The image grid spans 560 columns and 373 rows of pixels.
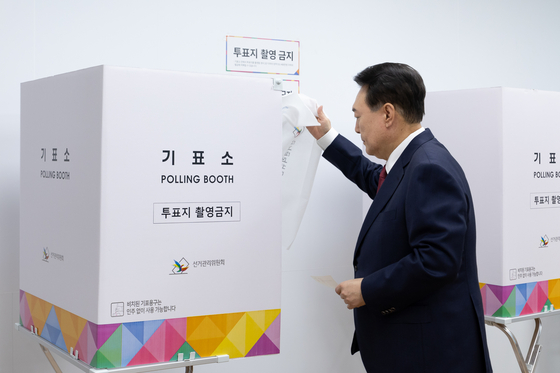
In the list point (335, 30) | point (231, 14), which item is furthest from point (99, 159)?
point (335, 30)

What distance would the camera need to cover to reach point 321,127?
1825mm

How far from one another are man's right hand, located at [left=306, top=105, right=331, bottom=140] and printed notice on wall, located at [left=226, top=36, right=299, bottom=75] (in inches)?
14.6

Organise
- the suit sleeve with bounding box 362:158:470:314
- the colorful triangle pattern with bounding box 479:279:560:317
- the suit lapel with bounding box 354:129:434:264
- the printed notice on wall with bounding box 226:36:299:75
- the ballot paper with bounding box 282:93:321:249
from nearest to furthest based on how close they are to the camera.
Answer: the suit sleeve with bounding box 362:158:470:314 < the suit lapel with bounding box 354:129:434:264 < the ballot paper with bounding box 282:93:321:249 < the colorful triangle pattern with bounding box 479:279:560:317 < the printed notice on wall with bounding box 226:36:299:75

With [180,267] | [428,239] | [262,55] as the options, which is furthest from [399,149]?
[262,55]

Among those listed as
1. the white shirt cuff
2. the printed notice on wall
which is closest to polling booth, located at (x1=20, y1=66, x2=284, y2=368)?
the white shirt cuff

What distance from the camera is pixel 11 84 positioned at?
171cm

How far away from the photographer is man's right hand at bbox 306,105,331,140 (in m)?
1.80

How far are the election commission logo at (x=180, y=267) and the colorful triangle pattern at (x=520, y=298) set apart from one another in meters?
1.10

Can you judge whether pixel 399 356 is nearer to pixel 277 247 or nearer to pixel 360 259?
pixel 360 259

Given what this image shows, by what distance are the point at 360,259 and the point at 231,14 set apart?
1062mm

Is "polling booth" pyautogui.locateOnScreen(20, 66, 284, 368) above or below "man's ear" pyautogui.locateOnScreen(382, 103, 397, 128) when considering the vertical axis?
below

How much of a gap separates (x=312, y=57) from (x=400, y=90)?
0.78 m

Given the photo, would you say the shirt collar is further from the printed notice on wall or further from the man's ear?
the printed notice on wall

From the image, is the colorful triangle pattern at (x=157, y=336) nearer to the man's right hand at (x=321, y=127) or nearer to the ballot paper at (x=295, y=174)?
the ballot paper at (x=295, y=174)
